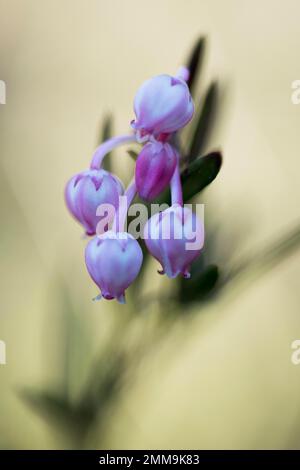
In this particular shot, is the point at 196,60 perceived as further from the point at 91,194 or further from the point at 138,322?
the point at 138,322

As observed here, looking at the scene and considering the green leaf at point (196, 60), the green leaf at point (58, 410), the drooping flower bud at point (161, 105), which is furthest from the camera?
the green leaf at point (58, 410)

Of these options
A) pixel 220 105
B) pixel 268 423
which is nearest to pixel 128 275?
pixel 220 105

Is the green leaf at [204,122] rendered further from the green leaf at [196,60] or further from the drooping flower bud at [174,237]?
the drooping flower bud at [174,237]

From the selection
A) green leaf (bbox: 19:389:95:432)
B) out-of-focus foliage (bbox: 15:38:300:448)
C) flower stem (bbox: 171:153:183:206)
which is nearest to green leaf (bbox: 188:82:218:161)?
out-of-focus foliage (bbox: 15:38:300:448)

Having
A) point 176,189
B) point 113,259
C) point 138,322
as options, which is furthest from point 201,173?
point 138,322

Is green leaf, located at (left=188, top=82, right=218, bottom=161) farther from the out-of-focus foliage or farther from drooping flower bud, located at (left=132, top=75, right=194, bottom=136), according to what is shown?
drooping flower bud, located at (left=132, top=75, right=194, bottom=136)

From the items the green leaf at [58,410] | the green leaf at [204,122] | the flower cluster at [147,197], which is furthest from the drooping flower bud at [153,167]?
the green leaf at [58,410]
